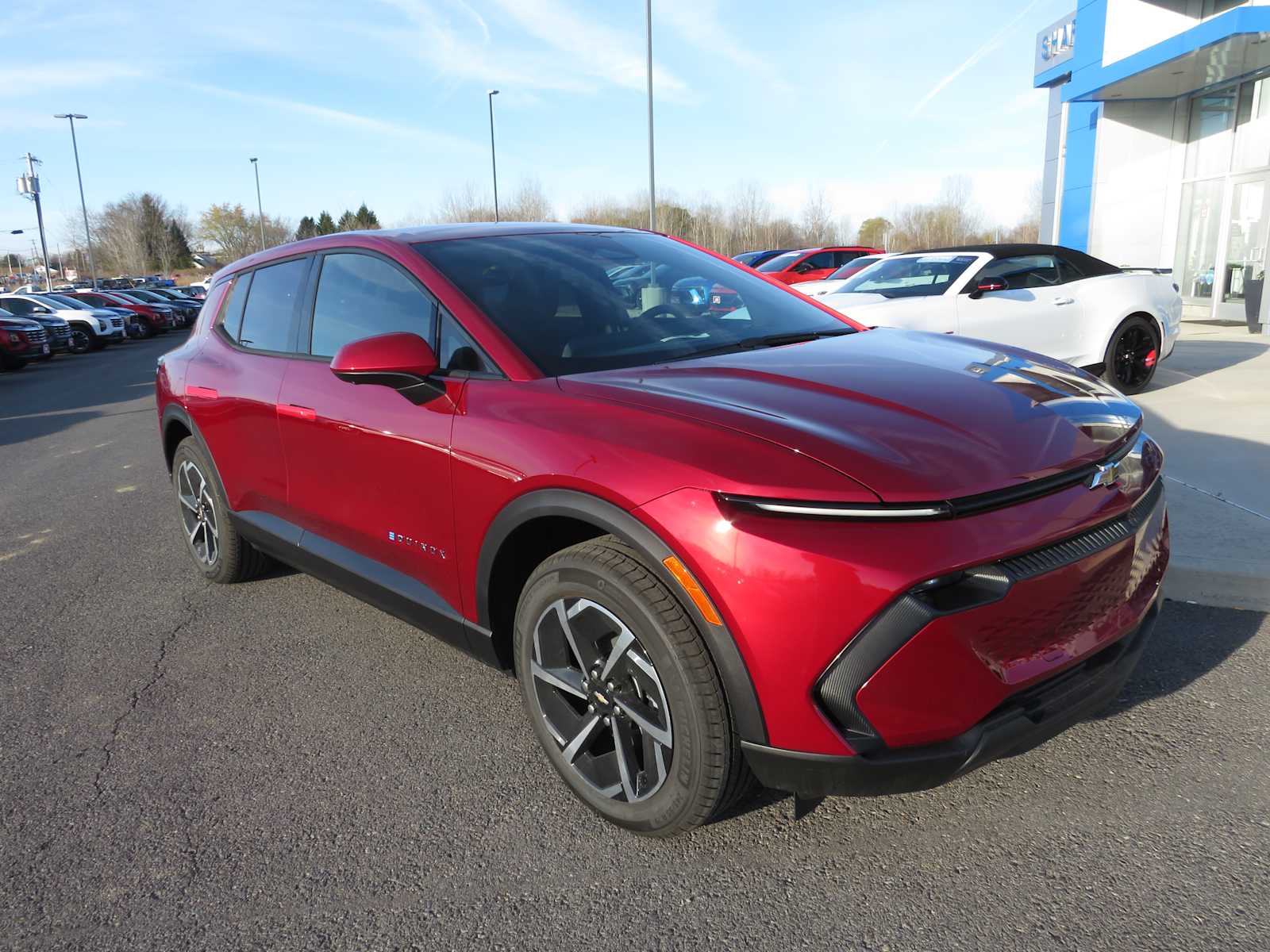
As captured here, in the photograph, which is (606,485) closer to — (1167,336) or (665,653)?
(665,653)

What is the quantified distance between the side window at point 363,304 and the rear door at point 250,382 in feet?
0.77

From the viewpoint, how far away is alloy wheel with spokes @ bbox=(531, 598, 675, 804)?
2.35 metres

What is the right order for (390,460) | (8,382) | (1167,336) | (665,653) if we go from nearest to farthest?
(665,653) → (390,460) → (1167,336) → (8,382)

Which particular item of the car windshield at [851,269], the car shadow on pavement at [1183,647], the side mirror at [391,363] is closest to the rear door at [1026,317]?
the car shadow on pavement at [1183,647]

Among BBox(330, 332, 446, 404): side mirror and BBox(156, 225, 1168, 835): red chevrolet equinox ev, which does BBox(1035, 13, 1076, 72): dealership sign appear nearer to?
BBox(156, 225, 1168, 835): red chevrolet equinox ev

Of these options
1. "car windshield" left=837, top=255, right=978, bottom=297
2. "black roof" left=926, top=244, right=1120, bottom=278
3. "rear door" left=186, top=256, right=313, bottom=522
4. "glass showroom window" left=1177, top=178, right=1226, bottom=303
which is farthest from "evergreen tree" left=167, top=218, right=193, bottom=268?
"rear door" left=186, top=256, right=313, bottom=522

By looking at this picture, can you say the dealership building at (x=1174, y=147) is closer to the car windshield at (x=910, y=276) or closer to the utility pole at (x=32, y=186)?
the car windshield at (x=910, y=276)

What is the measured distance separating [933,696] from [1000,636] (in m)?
0.21

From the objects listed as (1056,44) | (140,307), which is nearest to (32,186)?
(140,307)

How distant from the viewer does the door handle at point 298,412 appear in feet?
11.4

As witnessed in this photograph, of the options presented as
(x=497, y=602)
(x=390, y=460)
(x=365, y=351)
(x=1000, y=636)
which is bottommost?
(x=497, y=602)

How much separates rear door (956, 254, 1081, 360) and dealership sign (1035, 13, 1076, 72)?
17.5 metres

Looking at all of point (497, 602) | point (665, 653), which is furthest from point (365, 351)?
point (665, 653)

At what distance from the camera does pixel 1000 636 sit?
2.06 metres
